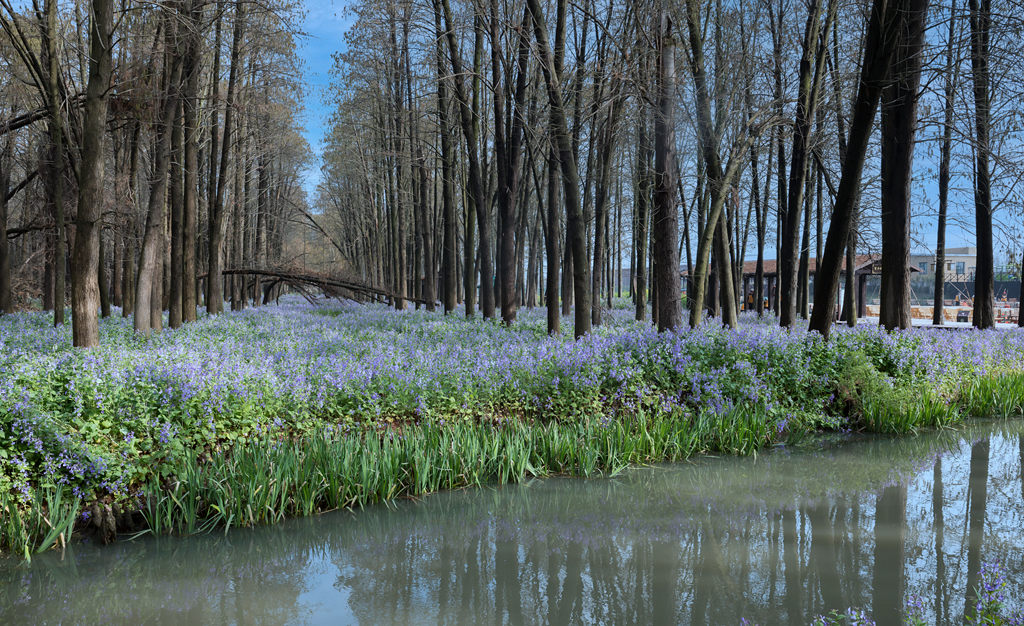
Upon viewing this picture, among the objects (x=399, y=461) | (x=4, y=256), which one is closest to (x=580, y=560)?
(x=399, y=461)

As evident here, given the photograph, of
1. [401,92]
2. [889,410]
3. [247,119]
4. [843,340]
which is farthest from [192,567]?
[401,92]

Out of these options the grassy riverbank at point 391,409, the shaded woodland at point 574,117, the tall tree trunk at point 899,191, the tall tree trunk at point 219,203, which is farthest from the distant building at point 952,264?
the tall tree trunk at point 219,203

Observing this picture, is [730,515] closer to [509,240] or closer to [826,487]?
[826,487]

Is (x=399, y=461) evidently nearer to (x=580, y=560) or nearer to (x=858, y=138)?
(x=580, y=560)

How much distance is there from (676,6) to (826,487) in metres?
7.48

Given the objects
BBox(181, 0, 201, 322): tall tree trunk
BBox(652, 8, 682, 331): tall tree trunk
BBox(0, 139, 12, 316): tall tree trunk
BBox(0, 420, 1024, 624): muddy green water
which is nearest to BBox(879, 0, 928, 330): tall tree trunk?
BBox(652, 8, 682, 331): tall tree trunk

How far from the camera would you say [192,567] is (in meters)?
3.98

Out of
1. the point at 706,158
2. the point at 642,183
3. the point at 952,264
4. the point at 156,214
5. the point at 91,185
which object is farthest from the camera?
the point at 952,264

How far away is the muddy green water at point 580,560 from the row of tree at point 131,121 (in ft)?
14.9

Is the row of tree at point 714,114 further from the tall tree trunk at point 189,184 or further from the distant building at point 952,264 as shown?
the tall tree trunk at point 189,184

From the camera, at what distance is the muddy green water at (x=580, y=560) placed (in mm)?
3389

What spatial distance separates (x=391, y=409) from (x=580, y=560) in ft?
10.4

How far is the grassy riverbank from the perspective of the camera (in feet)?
15.0

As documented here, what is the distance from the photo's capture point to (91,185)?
7.10 meters
